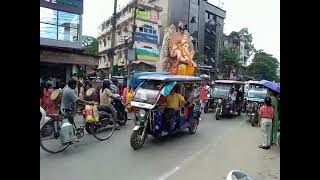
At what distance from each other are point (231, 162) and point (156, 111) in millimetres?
1718

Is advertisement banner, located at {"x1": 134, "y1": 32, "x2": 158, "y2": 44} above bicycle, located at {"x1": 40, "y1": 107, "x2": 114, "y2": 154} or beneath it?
above

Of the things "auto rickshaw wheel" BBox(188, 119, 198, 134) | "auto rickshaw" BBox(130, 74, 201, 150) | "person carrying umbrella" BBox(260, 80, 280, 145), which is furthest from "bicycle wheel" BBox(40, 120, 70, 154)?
"person carrying umbrella" BBox(260, 80, 280, 145)

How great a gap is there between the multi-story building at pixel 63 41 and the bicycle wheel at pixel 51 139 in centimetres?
410

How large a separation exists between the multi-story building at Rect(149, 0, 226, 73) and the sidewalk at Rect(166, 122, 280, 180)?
19.3m

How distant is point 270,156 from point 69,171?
10.7 ft

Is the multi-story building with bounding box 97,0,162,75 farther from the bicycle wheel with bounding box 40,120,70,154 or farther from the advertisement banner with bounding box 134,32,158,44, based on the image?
the bicycle wheel with bounding box 40,120,70,154

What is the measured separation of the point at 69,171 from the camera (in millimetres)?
5219

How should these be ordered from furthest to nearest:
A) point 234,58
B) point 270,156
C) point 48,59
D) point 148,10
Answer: point 148,10
point 234,58
point 48,59
point 270,156

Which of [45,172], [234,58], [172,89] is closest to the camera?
[45,172]

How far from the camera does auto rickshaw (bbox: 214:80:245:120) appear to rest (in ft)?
38.2
